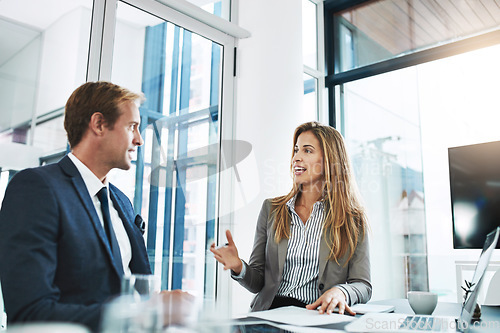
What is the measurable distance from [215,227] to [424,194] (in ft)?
5.14

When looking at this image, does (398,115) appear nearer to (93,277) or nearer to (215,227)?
(215,227)

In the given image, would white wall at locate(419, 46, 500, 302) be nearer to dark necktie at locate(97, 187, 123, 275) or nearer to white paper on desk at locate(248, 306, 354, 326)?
white paper on desk at locate(248, 306, 354, 326)

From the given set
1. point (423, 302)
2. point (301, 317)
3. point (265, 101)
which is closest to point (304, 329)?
point (301, 317)

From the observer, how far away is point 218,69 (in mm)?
3045

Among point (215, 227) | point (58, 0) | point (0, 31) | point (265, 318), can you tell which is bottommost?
point (265, 318)

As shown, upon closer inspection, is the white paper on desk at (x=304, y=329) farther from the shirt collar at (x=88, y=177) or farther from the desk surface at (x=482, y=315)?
the shirt collar at (x=88, y=177)

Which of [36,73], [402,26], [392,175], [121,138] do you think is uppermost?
[402,26]

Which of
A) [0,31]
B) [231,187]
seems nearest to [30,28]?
[0,31]

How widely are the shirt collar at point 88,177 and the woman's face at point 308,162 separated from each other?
1.01 meters

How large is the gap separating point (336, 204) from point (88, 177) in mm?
1082

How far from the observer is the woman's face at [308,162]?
200cm

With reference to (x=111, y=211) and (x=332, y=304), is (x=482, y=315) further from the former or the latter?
(x=111, y=211)

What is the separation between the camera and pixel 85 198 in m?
1.15

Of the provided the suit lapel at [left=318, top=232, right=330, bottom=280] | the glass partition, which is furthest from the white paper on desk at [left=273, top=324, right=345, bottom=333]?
the glass partition
